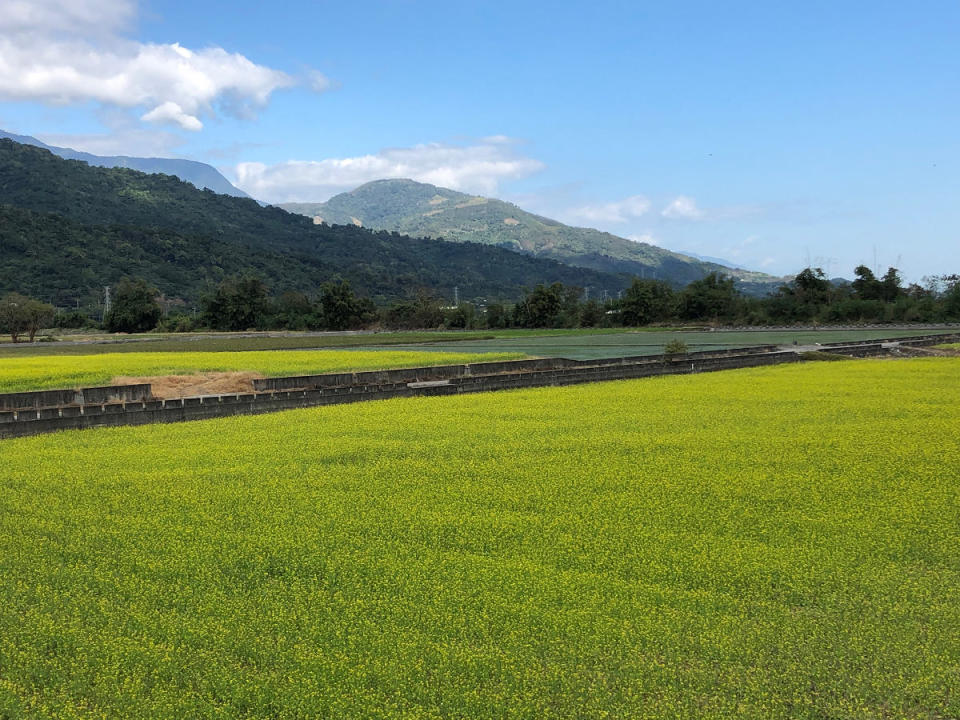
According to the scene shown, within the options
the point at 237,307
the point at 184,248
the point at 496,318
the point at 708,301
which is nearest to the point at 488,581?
the point at 708,301

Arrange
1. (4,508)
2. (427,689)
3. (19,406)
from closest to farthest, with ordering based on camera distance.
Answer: (427,689) → (4,508) → (19,406)

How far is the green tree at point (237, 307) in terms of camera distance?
65.6m

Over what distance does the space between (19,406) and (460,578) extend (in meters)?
12.1

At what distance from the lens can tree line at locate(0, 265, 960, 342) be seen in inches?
2357

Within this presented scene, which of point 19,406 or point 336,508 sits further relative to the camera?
point 19,406

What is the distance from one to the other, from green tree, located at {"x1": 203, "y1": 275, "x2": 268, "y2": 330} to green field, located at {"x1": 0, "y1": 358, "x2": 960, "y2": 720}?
59.9m

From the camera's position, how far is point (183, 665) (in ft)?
11.7

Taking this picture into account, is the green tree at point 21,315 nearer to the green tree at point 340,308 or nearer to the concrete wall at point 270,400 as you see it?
→ the green tree at point 340,308

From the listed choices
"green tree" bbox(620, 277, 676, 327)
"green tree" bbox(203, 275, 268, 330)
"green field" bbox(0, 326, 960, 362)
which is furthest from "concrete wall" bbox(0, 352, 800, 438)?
"green tree" bbox(203, 275, 268, 330)

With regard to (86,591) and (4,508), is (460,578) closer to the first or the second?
(86,591)

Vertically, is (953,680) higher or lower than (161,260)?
lower

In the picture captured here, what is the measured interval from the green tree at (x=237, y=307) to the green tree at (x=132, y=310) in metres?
4.95

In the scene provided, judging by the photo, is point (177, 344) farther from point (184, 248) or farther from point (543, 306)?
point (184, 248)

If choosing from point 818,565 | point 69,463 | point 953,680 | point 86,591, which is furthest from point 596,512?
point 69,463
